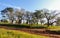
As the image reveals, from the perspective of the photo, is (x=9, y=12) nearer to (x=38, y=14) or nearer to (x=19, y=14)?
(x=19, y=14)

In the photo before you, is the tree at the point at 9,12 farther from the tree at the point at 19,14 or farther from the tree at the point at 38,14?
the tree at the point at 38,14

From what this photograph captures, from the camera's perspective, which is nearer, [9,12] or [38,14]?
[38,14]

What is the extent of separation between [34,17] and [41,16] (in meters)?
3.63

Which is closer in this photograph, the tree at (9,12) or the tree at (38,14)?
the tree at (38,14)

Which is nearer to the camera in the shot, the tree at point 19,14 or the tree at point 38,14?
the tree at point 38,14

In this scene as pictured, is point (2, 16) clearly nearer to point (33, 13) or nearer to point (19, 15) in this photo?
point (19, 15)

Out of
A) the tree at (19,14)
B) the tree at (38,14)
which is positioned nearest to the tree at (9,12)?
the tree at (19,14)

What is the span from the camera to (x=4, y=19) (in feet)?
198

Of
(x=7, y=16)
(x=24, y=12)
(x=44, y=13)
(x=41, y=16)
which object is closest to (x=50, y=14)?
(x=44, y=13)

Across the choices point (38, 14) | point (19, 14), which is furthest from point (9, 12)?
point (38, 14)

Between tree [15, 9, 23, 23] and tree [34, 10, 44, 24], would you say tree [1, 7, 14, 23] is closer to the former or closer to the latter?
tree [15, 9, 23, 23]

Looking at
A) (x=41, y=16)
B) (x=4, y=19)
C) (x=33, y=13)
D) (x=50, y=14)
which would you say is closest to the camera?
(x=50, y=14)

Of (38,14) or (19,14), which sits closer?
(38,14)

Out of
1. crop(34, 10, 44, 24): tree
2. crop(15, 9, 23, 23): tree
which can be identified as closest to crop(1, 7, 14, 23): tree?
crop(15, 9, 23, 23): tree
